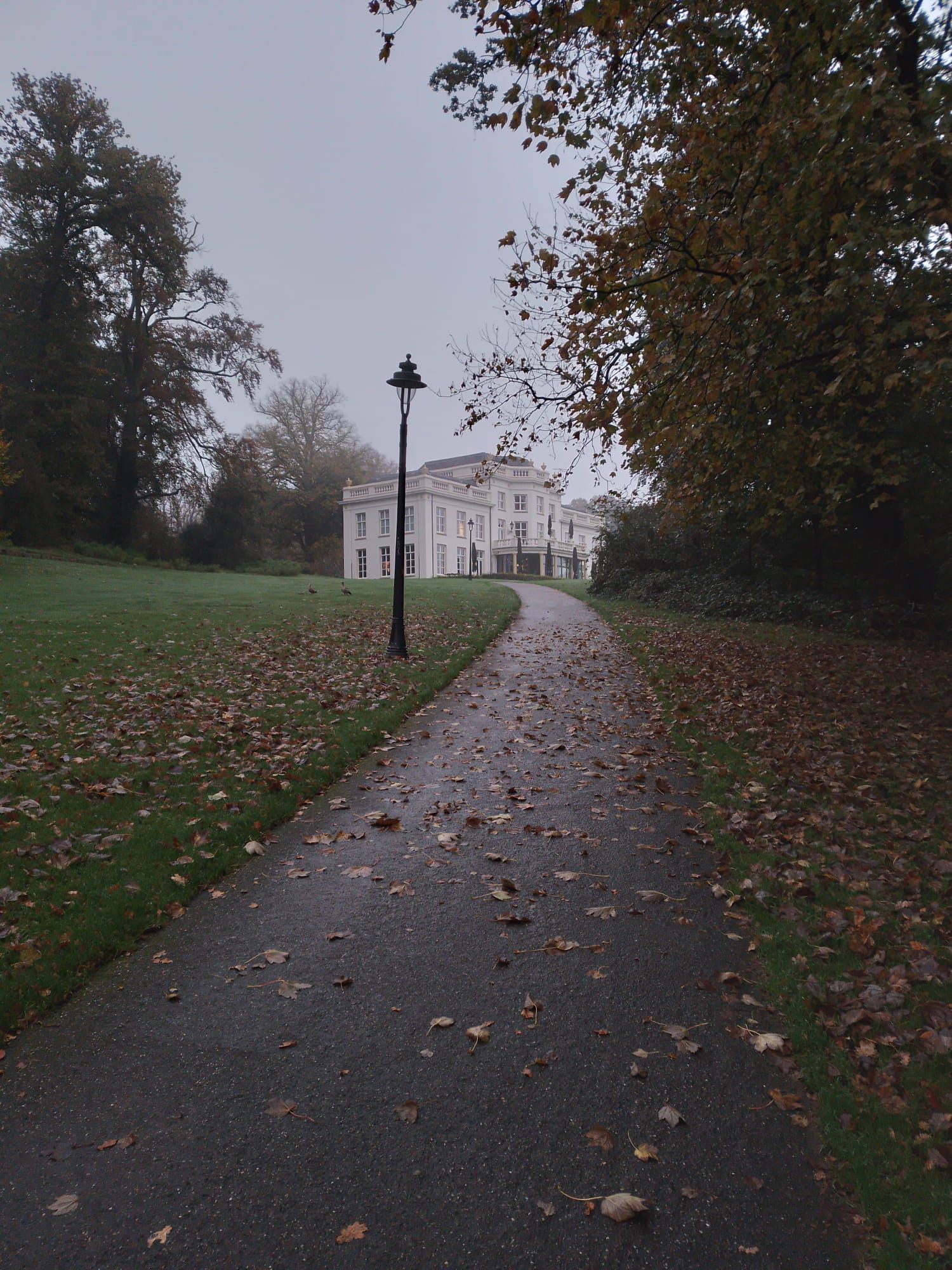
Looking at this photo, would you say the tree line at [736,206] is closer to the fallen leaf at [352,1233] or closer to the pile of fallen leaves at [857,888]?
the pile of fallen leaves at [857,888]

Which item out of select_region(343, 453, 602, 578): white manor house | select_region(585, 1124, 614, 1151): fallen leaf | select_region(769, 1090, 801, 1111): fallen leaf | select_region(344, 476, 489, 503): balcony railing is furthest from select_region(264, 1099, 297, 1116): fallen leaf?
select_region(344, 476, 489, 503): balcony railing

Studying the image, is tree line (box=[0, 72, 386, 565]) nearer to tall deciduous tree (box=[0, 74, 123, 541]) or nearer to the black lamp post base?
tall deciduous tree (box=[0, 74, 123, 541])

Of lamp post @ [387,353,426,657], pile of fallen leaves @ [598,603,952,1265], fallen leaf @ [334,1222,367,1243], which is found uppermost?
lamp post @ [387,353,426,657]

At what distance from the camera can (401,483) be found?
11.9 meters

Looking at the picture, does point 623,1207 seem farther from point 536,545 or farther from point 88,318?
point 536,545

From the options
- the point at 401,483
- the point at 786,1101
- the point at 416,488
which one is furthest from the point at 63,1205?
the point at 416,488

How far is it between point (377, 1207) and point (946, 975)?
2.85m

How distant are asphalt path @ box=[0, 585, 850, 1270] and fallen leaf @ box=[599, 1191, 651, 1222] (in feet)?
0.09

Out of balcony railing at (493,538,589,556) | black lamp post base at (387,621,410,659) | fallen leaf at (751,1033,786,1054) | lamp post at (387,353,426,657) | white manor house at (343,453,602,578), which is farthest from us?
balcony railing at (493,538,589,556)

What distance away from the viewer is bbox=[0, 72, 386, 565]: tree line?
27.4m

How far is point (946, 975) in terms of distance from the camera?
10.9 feet

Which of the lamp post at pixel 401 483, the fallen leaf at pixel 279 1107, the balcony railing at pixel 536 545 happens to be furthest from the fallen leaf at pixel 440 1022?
the balcony railing at pixel 536 545

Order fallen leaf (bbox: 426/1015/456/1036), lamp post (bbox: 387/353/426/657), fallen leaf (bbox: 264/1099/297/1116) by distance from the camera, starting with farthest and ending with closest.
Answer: lamp post (bbox: 387/353/426/657), fallen leaf (bbox: 426/1015/456/1036), fallen leaf (bbox: 264/1099/297/1116)

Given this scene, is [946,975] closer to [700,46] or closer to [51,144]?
[700,46]
